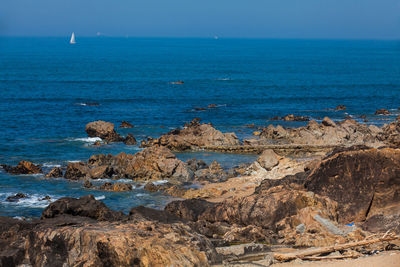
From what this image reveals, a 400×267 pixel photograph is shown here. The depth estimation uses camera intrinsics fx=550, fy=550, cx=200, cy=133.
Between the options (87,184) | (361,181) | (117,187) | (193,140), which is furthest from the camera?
(193,140)

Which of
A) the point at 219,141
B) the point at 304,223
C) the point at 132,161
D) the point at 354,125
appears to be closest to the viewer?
the point at 304,223

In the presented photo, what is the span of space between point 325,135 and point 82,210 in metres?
36.4

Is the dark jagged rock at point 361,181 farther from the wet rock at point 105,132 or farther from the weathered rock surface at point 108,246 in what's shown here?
the wet rock at point 105,132

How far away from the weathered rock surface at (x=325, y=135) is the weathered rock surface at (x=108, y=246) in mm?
37925

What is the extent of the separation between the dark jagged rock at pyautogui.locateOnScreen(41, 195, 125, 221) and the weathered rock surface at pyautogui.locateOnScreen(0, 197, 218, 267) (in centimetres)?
306

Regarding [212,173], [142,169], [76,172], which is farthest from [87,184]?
[212,173]

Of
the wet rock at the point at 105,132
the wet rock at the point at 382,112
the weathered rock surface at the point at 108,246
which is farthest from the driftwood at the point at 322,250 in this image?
the wet rock at the point at 382,112

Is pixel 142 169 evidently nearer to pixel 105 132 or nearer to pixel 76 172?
pixel 76 172

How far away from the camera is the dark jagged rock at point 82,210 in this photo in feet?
71.6

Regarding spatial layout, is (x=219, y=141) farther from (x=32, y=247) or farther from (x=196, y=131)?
(x=32, y=247)

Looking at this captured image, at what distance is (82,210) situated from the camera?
22.1m

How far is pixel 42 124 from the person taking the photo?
65000 millimetres

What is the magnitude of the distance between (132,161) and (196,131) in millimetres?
14004

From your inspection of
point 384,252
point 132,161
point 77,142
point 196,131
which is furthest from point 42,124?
point 384,252
